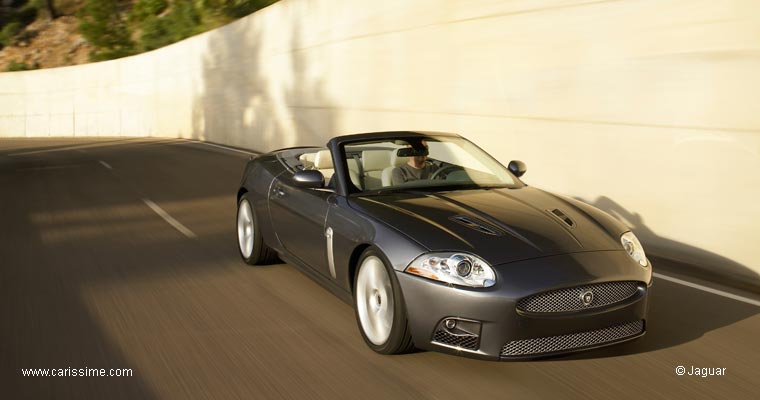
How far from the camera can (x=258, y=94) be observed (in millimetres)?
23594

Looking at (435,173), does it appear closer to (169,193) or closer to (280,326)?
(280,326)

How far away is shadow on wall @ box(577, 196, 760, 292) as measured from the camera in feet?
22.1

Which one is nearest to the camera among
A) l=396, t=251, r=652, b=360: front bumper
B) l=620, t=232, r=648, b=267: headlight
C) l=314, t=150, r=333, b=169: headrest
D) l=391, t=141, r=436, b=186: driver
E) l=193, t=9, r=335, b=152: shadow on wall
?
l=396, t=251, r=652, b=360: front bumper

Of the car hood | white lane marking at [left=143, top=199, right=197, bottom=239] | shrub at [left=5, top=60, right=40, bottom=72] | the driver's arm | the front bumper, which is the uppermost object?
shrub at [left=5, top=60, right=40, bottom=72]

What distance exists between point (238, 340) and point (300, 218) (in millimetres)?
1224

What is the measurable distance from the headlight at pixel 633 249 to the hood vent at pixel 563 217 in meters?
0.32

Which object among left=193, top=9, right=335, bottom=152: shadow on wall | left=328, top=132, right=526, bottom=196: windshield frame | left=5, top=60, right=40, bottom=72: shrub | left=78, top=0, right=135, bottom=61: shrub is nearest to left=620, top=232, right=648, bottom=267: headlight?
left=328, top=132, right=526, bottom=196: windshield frame

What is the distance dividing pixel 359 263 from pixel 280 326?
808 millimetres

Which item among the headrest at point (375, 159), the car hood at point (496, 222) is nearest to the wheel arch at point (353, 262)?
the car hood at point (496, 222)

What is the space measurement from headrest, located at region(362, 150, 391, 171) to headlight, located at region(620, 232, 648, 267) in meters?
1.87

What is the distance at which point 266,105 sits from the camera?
22.8 meters

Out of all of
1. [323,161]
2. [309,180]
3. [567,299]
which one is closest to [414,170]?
[309,180]

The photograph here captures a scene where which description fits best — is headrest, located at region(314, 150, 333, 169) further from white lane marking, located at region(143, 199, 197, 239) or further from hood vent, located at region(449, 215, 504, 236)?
white lane marking, located at region(143, 199, 197, 239)

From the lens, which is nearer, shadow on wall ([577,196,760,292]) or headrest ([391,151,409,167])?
headrest ([391,151,409,167])
